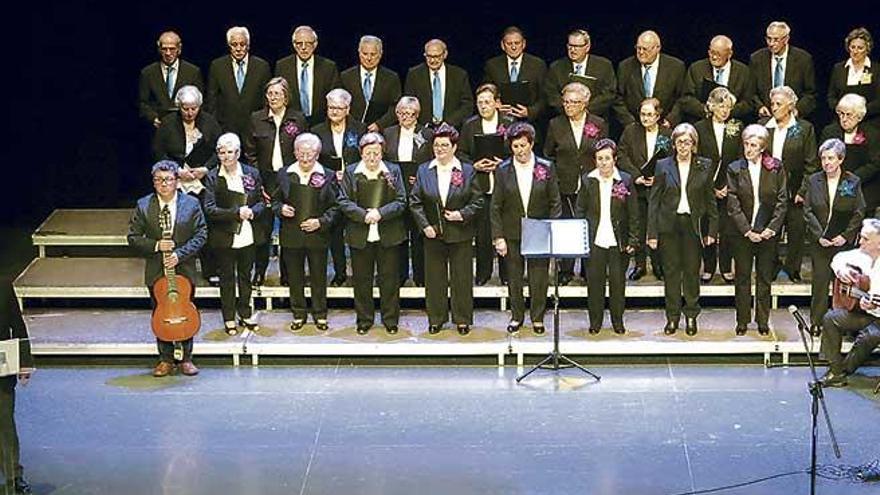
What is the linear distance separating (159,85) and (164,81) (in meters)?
0.04

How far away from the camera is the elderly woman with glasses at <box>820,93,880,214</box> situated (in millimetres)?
10828

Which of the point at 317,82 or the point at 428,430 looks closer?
the point at 428,430

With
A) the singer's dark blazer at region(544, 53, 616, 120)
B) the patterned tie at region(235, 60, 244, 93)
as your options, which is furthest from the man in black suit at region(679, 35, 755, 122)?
the patterned tie at region(235, 60, 244, 93)

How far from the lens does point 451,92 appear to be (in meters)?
11.3

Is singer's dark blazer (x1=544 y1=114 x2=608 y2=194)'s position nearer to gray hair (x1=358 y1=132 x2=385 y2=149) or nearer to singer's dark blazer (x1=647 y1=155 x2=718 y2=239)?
singer's dark blazer (x1=647 y1=155 x2=718 y2=239)

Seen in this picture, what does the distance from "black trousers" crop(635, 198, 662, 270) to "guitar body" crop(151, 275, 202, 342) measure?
288cm

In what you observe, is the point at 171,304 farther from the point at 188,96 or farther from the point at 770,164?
the point at 770,164

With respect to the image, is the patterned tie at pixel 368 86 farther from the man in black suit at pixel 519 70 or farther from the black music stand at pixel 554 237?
the black music stand at pixel 554 237

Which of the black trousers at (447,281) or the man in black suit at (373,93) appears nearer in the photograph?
the black trousers at (447,281)

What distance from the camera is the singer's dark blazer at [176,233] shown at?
10.5 meters

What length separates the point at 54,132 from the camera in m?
12.7

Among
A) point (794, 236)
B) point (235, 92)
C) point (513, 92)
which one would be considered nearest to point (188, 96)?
point (235, 92)

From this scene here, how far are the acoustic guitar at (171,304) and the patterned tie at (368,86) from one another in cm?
166

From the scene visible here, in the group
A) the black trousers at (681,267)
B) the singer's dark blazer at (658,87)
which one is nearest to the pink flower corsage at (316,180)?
the singer's dark blazer at (658,87)
